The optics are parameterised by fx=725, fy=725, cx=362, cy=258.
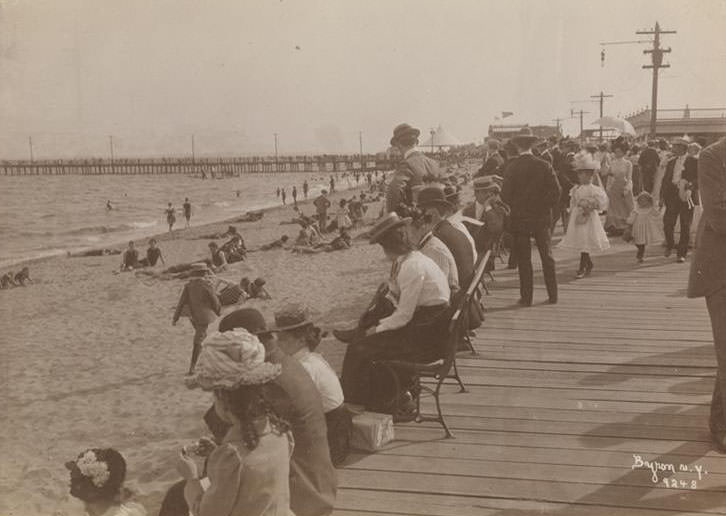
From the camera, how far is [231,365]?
2.24 metres

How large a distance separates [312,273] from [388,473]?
1424cm

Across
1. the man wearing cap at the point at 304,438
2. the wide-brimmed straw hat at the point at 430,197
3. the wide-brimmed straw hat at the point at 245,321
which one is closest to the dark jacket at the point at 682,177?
the wide-brimmed straw hat at the point at 430,197

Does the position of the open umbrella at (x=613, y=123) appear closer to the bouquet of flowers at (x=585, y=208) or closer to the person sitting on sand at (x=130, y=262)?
the bouquet of flowers at (x=585, y=208)

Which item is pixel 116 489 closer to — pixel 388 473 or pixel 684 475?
pixel 388 473

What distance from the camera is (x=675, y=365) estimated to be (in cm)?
521

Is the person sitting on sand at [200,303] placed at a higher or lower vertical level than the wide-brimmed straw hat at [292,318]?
lower

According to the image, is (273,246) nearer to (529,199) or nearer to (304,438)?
(529,199)

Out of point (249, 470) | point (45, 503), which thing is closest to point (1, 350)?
point (45, 503)

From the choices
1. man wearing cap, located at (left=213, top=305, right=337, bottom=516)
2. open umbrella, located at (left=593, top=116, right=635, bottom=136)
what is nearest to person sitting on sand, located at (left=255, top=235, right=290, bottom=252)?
open umbrella, located at (left=593, top=116, right=635, bottom=136)

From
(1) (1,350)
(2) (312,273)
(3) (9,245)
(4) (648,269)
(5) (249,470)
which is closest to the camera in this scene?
(5) (249,470)

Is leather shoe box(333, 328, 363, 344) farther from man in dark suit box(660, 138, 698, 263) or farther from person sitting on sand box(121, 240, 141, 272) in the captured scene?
person sitting on sand box(121, 240, 141, 272)

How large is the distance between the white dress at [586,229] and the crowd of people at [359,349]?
0.04 ft

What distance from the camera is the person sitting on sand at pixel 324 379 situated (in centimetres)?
343

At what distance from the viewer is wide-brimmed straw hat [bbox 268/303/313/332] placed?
3.41 m
